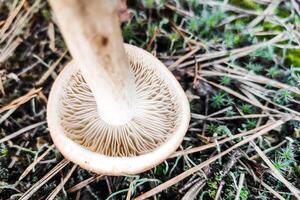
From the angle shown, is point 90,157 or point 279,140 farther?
point 279,140

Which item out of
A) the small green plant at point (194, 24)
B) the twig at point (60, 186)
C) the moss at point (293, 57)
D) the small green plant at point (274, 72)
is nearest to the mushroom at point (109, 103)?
the twig at point (60, 186)

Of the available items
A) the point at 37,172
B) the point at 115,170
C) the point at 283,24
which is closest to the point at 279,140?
the point at 283,24

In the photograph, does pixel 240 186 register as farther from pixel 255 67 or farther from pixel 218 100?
pixel 255 67

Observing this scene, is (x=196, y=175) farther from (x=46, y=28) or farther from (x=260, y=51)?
(x=46, y=28)

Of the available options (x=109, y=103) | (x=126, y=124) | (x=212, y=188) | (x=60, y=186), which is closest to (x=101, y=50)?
(x=109, y=103)

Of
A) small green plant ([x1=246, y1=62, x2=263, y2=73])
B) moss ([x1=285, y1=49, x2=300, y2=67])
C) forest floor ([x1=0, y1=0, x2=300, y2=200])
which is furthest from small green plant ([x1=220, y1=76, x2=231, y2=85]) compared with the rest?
moss ([x1=285, y1=49, x2=300, y2=67])

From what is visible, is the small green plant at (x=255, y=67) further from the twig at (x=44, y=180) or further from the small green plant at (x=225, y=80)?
the twig at (x=44, y=180)
